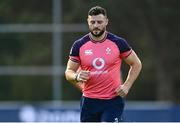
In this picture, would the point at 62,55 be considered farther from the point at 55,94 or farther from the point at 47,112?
the point at 47,112

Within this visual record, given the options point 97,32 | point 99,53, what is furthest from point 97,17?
point 99,53

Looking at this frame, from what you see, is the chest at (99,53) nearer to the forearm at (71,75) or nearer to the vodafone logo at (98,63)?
the vodafone logo at (98,63)

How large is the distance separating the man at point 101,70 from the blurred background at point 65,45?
1444 centimetres

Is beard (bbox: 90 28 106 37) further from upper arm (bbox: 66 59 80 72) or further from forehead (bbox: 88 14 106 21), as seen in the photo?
upper arm (bbox: 66 59 80 72)

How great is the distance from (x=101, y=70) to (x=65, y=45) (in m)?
15.4

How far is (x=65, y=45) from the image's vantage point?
25281 millimetres

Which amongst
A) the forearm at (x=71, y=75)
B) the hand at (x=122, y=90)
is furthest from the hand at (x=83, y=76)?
the hand at (x=122, y=90)

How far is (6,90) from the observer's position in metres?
26.6

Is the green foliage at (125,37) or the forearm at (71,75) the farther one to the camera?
the green foliage at (125,37)

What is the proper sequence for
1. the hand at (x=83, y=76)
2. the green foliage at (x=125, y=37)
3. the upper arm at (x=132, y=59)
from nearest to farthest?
the hand at (x=83, y=76) → the upper arm at (x=132, y=59) → the green foliage at (x=125, y=37)

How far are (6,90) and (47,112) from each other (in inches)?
224

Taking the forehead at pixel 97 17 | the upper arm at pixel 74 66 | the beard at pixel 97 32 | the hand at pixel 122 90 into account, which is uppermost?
the forehead at pixel 97 17

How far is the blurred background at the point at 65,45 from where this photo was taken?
2516 centimetres

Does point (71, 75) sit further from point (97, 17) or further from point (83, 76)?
point (97, 17)
